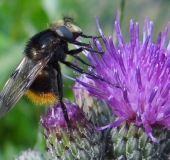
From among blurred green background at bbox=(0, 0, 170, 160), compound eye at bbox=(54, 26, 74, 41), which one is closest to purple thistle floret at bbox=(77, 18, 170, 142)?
compound eye at bbox=(54, 26, 74, 41)

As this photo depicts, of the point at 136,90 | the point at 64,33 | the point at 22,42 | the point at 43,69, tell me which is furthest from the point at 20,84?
the point at 22,42

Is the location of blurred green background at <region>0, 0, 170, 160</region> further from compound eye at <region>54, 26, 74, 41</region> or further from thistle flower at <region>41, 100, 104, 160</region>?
compound eye at <region>54, 26, 74, 41</region>

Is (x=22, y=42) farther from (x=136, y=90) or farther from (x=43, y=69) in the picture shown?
(x=136, y=90)

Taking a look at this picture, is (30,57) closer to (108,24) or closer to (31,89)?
(31,89)

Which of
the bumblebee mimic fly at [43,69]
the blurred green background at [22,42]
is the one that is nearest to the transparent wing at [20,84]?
the bumblebee mimic fly at [43,69]

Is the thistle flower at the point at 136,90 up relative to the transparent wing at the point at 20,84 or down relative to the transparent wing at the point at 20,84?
up

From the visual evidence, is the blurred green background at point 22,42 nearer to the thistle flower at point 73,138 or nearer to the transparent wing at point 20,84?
the thistle flower at point 73,138
